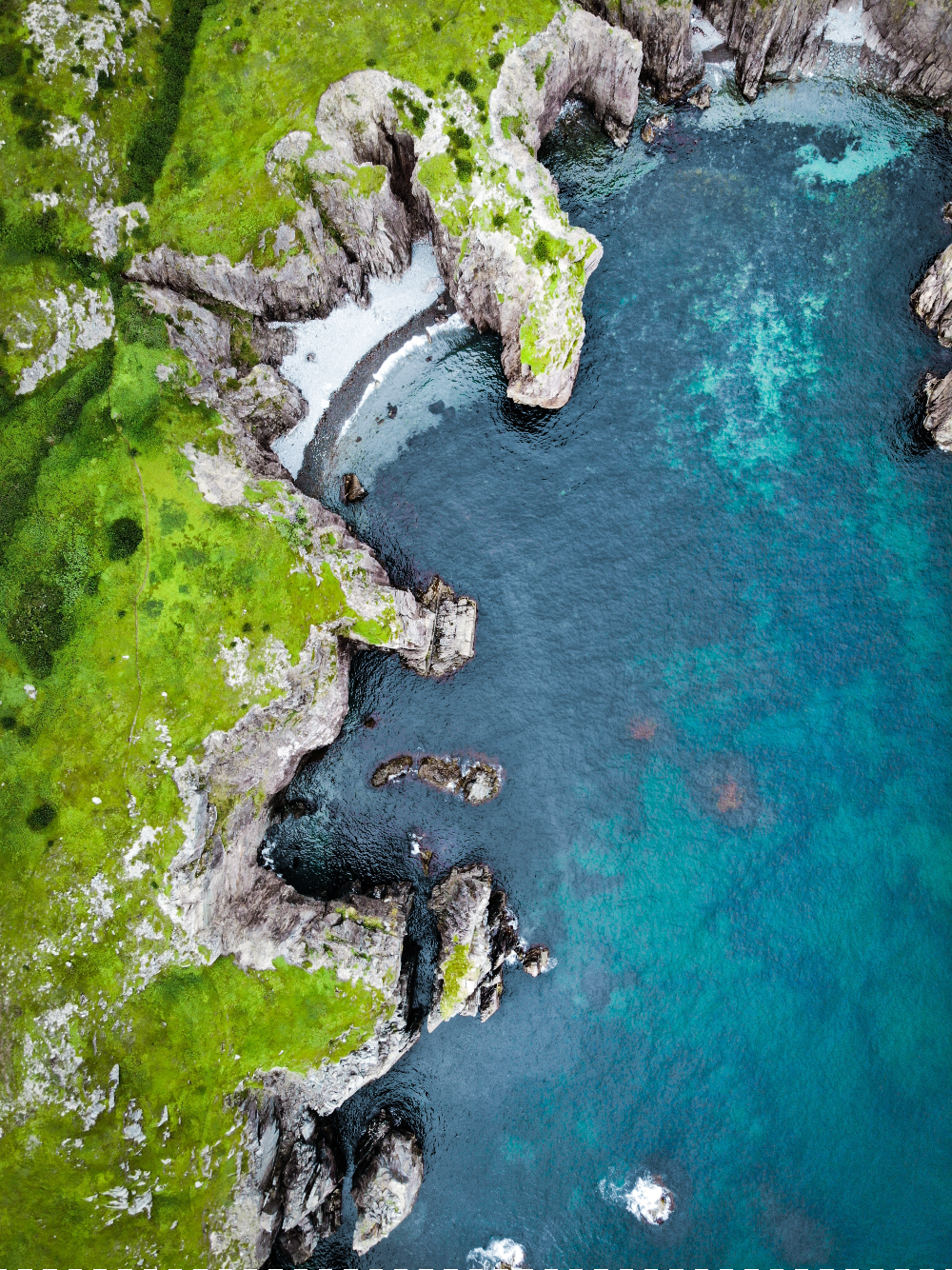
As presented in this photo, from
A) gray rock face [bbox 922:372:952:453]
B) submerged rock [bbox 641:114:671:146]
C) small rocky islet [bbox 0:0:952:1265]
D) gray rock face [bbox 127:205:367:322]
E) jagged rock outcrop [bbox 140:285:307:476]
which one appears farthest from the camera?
submerged rock [bbox 641:114:671:146]

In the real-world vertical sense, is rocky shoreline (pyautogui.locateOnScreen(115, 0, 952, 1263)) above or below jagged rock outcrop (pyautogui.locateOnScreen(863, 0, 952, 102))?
below

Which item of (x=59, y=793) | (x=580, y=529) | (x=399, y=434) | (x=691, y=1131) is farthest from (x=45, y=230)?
(x=691, y=1131)

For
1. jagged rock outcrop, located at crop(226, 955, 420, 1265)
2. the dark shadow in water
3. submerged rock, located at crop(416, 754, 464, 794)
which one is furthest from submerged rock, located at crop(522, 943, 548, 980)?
the dark shadow in water

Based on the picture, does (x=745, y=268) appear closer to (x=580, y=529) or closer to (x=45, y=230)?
(x=580, y=529)

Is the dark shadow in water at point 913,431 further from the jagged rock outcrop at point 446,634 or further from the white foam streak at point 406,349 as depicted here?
the jagged rock outcrop at point 446,634

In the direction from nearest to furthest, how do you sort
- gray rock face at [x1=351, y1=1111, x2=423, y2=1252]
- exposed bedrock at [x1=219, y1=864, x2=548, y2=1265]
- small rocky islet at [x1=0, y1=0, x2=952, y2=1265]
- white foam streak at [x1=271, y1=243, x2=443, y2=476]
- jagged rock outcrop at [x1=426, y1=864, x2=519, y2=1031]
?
small rocky islet at [x1=0, y1=0, x2=952, y2=1265]
exposed bedrock at [x1=219, y1=864, x2=548, y2=1265]
gray rock face at [x1=351, y1=1111, x2=423, y2=1252]
jagged rock outcrop at [x1=426, y1=864, x2=519, y2=1031]
white foam streak at [x1=271, y1=243, x2=443, y2=476]

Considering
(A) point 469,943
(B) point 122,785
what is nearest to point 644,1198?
(A) point 469,943

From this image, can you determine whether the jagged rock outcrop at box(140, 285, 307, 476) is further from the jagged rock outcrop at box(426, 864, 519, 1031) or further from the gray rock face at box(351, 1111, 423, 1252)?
the gray rock face at box(351, 1111, 423, 1252)
